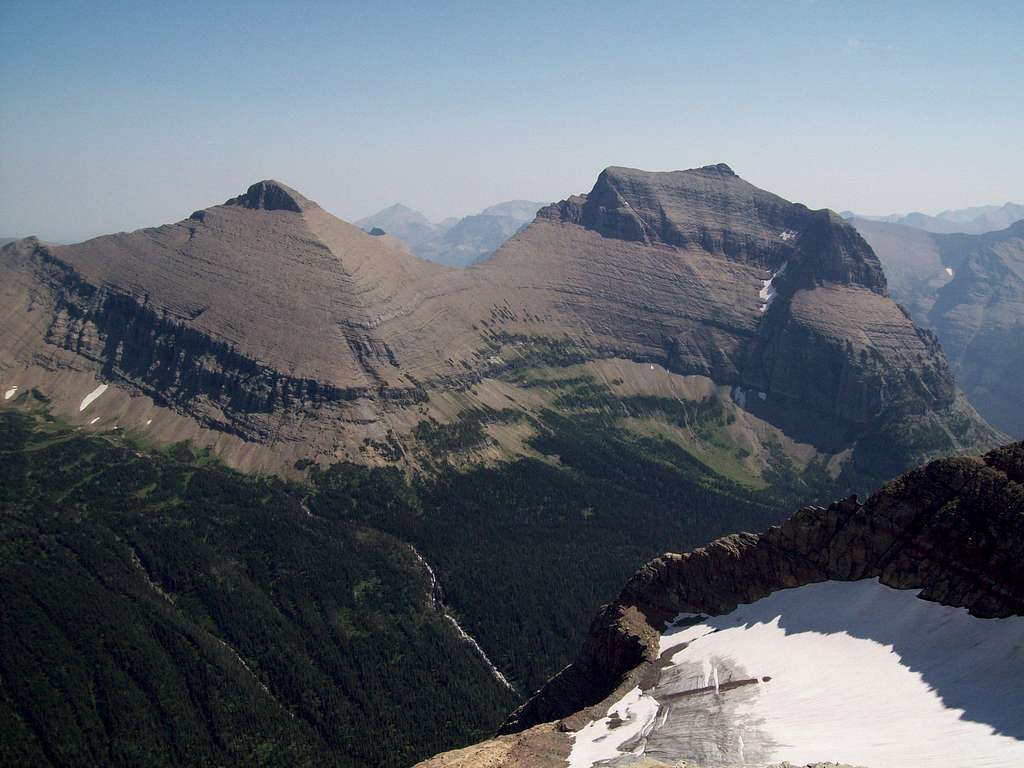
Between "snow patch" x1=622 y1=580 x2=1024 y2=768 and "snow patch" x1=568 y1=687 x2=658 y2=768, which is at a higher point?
"snow patch" x1=622 y1=580 x2=1024 y2=768

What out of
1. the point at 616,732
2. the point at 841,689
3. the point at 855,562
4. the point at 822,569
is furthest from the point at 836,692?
the point at 616,732

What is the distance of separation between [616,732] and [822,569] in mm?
29837

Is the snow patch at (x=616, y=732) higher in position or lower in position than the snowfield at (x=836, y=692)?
lower

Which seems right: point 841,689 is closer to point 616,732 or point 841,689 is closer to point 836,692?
point 836,692

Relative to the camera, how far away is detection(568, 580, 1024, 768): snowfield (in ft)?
173

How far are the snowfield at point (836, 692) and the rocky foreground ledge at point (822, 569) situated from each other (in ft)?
7.06

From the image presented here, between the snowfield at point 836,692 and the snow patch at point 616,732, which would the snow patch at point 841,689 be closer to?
the snowfield at point 836,692

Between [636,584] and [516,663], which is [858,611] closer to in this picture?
[636,584]

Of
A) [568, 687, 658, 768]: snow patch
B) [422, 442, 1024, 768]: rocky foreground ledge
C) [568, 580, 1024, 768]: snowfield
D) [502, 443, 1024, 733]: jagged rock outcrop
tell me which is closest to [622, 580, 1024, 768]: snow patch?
[568, 580, 1024, 768]: snowfield

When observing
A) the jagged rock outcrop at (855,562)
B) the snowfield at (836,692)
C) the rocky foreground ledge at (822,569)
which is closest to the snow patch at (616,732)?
the snowfield at (836,692)

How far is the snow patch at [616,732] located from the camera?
61.2m

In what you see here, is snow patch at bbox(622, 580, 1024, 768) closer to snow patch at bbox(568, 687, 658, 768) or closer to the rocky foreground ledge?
snow patch at bbox(568, 687, 658, 768)

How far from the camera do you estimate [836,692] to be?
62.5 meters

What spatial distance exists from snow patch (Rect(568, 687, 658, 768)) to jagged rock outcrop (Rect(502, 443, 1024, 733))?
9.75 meters
